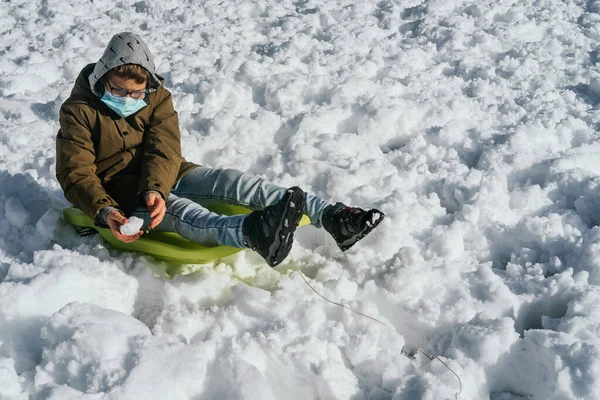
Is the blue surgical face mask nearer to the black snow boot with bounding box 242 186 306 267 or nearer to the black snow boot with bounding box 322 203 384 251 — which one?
the black snow boot with bounding box 242 186 306 267

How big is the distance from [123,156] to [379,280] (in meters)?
1.35

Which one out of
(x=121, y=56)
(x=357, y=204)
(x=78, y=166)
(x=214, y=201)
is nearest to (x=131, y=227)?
(x=78, y=166)

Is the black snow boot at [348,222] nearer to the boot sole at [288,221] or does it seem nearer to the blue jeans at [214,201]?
the blue jeans at [214,201]

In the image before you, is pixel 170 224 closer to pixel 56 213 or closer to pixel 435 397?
pixel 56 213

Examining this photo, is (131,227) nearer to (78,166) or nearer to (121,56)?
(78,166)

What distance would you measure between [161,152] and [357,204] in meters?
1.05

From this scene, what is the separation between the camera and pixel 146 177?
2576 mm

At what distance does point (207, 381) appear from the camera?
78.0 inches

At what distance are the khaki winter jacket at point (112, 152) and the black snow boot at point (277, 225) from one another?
0.56m

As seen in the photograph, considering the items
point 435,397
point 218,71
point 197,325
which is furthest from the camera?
point 218,71

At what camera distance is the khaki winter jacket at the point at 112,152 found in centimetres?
252

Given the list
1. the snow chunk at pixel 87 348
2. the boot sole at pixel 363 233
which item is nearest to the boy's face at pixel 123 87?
the snow chunk at pixel 87 348

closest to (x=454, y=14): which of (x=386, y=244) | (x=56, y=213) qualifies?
(x=386, y=244)

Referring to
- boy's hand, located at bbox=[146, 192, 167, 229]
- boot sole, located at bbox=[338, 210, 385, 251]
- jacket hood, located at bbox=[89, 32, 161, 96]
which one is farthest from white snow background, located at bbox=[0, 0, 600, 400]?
jacket hood, located at bbox=[89, 32, 161, 96]
